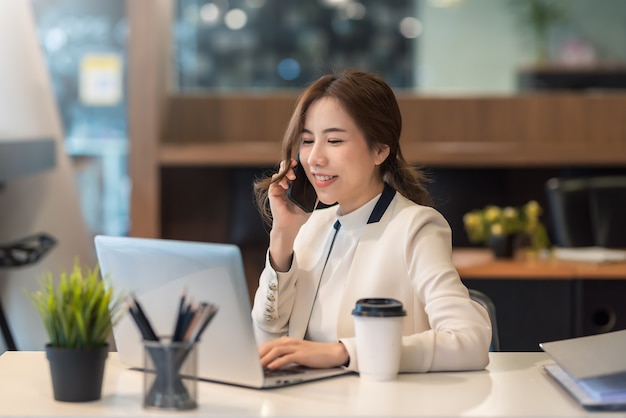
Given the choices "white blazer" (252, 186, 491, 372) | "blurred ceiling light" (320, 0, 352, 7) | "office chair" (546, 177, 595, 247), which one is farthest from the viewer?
"blurred ceiling light" (320, 0, 352, 7)

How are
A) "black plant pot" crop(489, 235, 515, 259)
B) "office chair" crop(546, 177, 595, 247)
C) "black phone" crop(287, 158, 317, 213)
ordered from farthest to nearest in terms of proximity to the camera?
"black plant pot" crop(489, 235, 515, 259), "office chair" crop(546, 177, 595, 247), "black phone" crop(287, 158, 317, 213)

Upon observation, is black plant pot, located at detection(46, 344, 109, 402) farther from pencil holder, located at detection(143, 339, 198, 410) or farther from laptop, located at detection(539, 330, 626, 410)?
laptop, located at detection(539, 330, 626, 410)

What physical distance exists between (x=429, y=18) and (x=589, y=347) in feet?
25.2

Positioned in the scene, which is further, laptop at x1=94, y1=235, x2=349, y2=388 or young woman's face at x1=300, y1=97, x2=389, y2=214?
young woman's face at x1=300, y1=97, x2=389, y2=214

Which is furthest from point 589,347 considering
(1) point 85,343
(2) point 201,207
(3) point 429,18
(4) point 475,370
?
(3) point 429,18

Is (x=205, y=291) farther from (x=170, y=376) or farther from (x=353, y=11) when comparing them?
(x=353, y=11)

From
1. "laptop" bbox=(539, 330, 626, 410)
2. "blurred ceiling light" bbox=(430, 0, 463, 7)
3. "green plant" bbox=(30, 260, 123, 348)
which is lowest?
"laptop" bbox=(539, 330, 626, 410)

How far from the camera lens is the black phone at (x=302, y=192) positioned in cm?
210

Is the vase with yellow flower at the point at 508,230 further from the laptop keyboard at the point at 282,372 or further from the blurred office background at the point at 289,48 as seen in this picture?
the blurred office background at the point at 289,48

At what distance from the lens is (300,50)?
8.51 metres

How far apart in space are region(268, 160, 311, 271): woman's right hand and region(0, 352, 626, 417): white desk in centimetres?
41

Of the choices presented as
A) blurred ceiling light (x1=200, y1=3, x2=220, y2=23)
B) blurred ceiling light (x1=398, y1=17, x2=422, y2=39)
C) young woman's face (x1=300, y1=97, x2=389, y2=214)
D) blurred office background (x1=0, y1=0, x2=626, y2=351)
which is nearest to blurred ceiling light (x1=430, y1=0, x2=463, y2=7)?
blurred office background (x1=0, y1=0, x2=626, y2=351)

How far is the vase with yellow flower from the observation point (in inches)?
170

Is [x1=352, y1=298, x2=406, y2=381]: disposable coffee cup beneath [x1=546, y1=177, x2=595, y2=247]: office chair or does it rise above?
above
